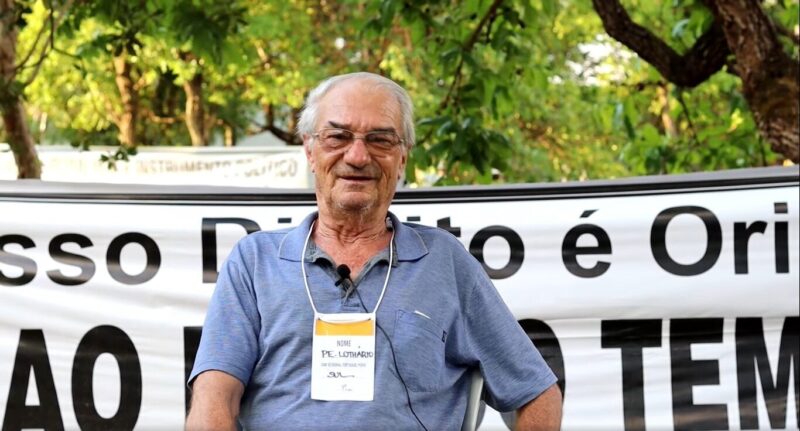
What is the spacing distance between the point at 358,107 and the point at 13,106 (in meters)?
4.52

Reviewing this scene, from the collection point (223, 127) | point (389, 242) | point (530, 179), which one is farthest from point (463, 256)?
point (223, 127)

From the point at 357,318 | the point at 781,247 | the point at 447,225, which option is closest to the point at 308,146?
the point at 357,318

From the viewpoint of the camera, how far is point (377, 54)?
20938 mm

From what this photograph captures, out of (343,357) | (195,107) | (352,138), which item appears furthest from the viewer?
(195,107)

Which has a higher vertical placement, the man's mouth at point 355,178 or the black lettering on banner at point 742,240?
the black lettering on banner at point 742,240

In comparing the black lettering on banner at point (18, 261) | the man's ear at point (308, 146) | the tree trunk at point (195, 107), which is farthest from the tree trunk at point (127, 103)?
the man's ear at point (308, 146)

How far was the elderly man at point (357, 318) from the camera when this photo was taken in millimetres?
2809

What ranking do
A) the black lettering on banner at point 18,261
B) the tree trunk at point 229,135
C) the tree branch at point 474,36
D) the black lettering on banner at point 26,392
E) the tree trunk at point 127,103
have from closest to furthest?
the black lettering on banner at point 26,392
the black lettering on banner at point 18,261
the tree branch at point 474,36
the tree trunk at point 127,103
the tree trunk at point 229,135

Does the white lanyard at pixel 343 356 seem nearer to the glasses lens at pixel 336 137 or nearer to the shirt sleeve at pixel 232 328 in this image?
the shirt sleeve at pixel 232 328

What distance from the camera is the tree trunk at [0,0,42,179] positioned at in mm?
6855

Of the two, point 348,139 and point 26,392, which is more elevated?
point 348,139

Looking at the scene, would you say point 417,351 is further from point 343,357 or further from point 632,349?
point 632,349

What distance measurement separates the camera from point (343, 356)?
2811 mm

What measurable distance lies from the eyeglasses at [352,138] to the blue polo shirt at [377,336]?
20 cm
